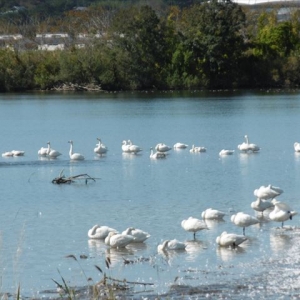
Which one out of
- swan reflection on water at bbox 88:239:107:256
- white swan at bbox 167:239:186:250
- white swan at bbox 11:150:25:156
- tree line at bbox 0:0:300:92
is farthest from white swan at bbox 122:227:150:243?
tree line at bbox 0:0:300:92

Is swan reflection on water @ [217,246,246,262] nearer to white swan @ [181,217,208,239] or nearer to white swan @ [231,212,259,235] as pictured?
white swan @ [181,217,208,239]

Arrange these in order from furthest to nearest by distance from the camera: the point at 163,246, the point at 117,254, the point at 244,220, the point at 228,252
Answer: the point at 244,220, the point at 117,254, the point at 228,252, the point at 163,246

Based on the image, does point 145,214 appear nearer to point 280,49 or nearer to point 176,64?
point 176,64

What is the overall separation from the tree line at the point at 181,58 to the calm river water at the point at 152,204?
102 feet

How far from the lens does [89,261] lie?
569 inches

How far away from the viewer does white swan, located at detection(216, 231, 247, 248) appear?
586 inches

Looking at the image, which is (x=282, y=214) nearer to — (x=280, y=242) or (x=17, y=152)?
(x=280, y=242)

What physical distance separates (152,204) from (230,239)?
530 cm

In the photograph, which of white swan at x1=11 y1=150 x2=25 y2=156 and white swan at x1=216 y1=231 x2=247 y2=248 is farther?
white swan at x1=11 y1=150 x2=25 y2=156

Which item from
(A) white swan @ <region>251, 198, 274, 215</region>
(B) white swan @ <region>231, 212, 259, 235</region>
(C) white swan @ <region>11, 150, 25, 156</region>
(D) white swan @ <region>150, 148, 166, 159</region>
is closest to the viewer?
(B) white swan @ <region>231, 212, 259, 235</region>

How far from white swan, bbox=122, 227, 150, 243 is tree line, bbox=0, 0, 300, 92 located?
62237 millimetres

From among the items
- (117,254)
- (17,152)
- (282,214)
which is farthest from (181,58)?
(117,254)

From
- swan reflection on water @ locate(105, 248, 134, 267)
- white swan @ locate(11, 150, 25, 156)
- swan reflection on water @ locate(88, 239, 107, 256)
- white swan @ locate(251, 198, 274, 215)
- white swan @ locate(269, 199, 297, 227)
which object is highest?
white swan @ locate(269, 199, 297, 227)

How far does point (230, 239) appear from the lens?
48.8 ft
